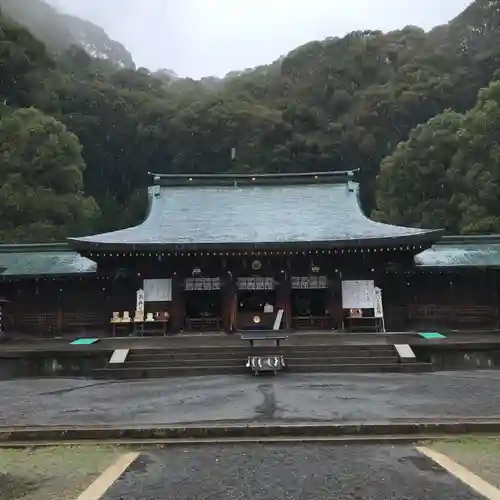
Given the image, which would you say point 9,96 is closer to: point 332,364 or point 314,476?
point 332,364

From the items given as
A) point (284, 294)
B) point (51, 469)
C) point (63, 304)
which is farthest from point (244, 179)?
point (51, 469)

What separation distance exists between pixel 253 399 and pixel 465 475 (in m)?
4.39

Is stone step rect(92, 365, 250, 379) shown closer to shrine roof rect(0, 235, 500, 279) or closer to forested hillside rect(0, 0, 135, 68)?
shrine roof rect(0, 235, 500, 279)

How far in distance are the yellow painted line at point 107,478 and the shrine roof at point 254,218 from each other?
10295mm

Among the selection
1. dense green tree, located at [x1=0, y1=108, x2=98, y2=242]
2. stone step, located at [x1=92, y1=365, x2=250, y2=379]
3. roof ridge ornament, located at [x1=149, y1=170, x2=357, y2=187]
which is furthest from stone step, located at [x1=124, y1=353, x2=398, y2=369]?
dense green tree, located at [x1=0, y1=108, x2=98, y2=242]

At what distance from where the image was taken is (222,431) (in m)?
7.07

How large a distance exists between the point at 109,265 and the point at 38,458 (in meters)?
11.8

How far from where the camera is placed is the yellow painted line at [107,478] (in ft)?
16.1

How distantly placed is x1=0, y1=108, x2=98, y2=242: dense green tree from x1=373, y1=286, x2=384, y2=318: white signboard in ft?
61.0

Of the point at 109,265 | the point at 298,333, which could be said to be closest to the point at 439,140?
the point at 298,333

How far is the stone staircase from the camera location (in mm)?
12391

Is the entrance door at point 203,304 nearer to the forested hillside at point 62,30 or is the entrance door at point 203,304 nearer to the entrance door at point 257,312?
the entrance door at point 257,312

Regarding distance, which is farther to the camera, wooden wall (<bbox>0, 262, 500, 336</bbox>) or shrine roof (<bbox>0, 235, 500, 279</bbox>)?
shrine roof (<bbox>0, 235, 500, 279</bbox>)

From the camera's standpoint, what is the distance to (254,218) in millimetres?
19641
